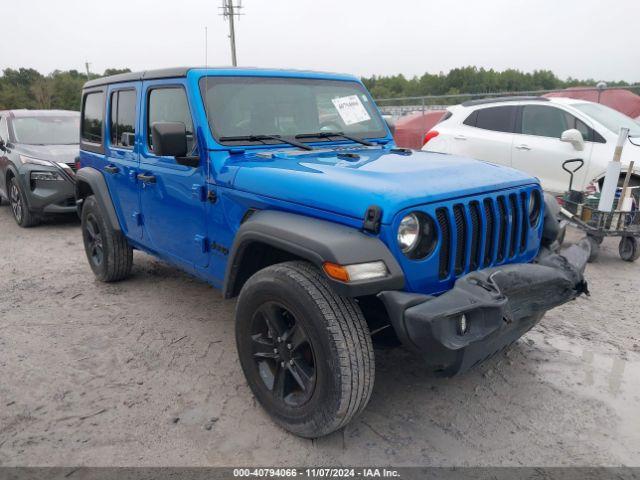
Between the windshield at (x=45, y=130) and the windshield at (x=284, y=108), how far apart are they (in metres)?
6.06

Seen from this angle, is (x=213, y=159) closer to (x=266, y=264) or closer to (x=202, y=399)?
(x=266, y=264)

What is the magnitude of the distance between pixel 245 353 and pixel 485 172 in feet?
5.68

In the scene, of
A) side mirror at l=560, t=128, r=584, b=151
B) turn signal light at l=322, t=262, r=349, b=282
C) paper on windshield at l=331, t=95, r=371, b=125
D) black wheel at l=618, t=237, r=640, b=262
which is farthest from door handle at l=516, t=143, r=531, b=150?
turn signal light at l=322, t=262, r=349, b=282

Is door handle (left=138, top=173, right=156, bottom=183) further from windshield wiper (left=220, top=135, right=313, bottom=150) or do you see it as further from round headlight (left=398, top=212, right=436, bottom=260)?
round headlight (left=398, top=212, right=436, bottom=260)

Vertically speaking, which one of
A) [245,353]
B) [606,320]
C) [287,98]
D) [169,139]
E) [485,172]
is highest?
[287,98]

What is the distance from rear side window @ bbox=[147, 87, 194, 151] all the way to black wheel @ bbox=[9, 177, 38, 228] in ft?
15.7

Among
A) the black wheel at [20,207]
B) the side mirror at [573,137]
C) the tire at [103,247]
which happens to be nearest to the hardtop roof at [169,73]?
the tire at [103,247]

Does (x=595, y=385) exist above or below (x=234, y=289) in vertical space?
below

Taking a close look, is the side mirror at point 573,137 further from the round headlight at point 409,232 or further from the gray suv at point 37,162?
the gray suv at point 37,162

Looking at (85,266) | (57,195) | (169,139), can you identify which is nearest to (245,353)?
(169,139)

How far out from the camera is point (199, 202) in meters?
3.33

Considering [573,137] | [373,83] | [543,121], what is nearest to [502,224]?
[573,137]

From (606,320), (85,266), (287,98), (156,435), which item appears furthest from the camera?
(85,266)

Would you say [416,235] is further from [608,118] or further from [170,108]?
[608,118]
